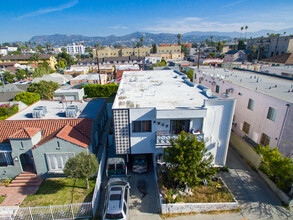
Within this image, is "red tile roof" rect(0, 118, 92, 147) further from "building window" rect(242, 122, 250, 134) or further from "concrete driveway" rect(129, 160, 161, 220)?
"building window" rect(242, 122, 250, 134)

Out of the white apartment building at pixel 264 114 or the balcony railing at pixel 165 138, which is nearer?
the balcony railing at pixel 165 138

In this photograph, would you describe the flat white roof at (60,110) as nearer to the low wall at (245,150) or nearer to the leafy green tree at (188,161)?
the leafy green tree at (188,161)

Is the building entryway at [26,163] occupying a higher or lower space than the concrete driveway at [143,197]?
higher

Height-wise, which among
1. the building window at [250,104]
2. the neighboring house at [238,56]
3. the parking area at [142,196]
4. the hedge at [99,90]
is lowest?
the parking area at [142,196]

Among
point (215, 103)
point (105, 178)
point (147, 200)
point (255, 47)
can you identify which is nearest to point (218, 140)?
point (215, 103)

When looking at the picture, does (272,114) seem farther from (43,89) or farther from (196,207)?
(43,89)

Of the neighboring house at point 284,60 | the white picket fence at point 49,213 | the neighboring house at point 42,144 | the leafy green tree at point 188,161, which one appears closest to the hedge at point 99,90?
the neighboring house at point 42,144
